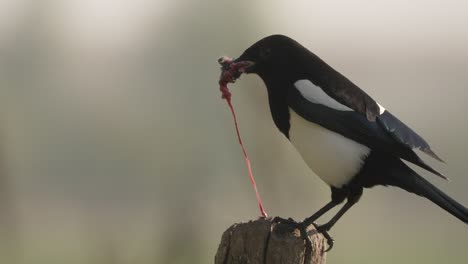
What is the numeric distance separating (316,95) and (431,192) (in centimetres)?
34

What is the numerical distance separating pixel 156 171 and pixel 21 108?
2.09 ft

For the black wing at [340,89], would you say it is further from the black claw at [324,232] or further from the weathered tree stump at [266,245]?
the weathered tree stump at [266,245]

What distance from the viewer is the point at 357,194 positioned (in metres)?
2.38

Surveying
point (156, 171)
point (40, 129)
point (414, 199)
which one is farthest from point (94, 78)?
point (414, 199)

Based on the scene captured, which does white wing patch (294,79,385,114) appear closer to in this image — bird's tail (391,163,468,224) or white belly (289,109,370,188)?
white belly (289,109,370,188)

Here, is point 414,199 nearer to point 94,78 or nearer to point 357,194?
point 94,78

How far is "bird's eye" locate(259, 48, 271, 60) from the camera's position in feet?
7.98

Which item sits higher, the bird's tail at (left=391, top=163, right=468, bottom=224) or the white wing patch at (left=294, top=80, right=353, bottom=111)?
the white wing patch at (left=294, top=80, right=353, bottom=111)

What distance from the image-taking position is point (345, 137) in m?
2.32

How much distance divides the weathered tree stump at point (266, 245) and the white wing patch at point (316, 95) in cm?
36

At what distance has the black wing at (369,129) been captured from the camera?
2275 millimetres

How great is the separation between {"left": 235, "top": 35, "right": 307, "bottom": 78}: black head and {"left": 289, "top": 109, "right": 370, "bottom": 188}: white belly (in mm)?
146

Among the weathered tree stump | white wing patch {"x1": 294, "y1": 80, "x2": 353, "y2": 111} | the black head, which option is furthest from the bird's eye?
the weathered tree stump

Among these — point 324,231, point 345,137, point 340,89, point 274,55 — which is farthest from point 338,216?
point 274,55
